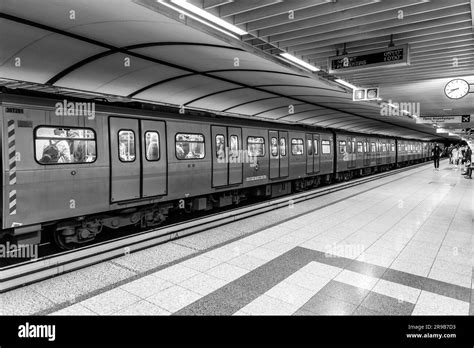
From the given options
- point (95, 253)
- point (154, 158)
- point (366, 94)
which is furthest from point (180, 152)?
point (366, 94)

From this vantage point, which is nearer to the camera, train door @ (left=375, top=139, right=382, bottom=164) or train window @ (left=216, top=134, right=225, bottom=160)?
train window @ (left=216, top=134, right=225, bottom=160)

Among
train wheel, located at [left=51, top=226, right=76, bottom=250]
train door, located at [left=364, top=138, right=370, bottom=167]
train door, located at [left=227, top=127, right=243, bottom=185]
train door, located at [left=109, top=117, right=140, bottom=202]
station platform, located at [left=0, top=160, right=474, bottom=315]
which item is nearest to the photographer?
station platform, located at [left=0, top=160, right=474, bottom=315]

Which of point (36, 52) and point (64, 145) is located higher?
point (36, 52)

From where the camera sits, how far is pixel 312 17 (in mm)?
5832

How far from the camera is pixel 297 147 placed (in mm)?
12891

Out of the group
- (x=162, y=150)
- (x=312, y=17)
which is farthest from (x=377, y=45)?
(x=162, y=150)

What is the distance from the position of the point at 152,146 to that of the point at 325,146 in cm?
1030

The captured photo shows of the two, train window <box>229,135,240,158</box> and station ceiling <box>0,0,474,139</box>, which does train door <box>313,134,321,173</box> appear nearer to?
station ceiling <box>0,0,474,139</box>

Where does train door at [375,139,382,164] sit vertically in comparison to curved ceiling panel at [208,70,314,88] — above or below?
below

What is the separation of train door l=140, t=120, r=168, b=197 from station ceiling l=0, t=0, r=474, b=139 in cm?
205

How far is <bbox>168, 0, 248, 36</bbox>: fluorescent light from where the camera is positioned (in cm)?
505

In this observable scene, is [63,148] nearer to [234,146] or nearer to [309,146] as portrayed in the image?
[234,146]

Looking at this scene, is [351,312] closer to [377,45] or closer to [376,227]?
[376,227]

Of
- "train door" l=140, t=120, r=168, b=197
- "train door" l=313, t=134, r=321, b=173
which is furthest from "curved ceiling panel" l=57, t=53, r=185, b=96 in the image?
"train door" l=313, t=134, r=321, b=173
